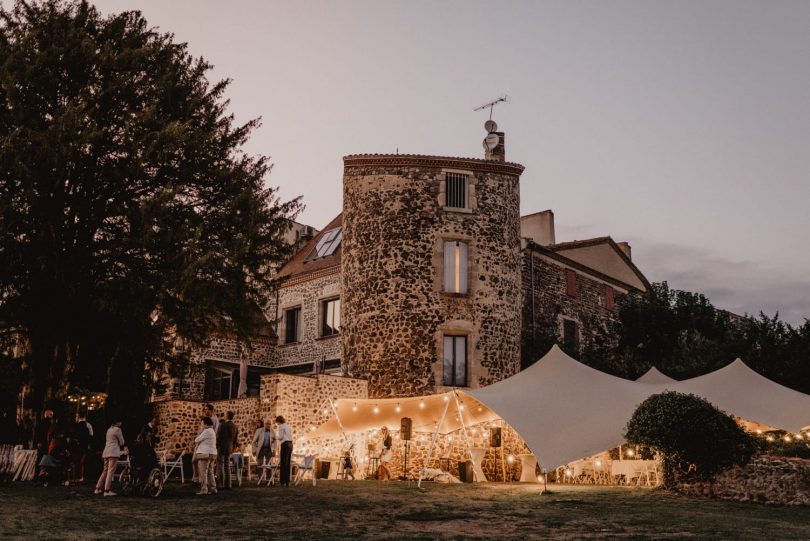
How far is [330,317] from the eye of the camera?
83.3ft

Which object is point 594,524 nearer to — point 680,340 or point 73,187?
point 73,187

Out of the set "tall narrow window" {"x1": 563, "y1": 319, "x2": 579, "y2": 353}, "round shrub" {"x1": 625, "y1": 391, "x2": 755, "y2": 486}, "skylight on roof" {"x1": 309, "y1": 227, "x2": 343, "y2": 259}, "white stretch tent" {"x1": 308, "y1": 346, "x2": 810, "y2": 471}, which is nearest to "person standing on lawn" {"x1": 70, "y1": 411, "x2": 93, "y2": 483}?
"white stretch tent" {"x1": 308, "y1": 346, "x2": 810, "y2": 471}

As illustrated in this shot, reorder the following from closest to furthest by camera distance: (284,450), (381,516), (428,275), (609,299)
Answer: (381,516) → (284,450) → (428,275) → (609,299)

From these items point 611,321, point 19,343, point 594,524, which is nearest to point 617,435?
point 594,524

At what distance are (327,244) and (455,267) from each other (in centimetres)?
715

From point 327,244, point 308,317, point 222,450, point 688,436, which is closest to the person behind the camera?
point 688,436

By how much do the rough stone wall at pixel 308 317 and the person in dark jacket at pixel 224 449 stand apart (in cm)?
1055

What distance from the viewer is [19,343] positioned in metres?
16.1

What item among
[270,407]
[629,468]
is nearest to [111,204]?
[270,407]

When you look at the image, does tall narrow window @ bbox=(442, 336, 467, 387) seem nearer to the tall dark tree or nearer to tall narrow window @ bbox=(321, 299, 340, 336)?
tall narrow window @ bbox=(321, 299, 340, 336)

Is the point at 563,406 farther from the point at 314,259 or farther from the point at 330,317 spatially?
the point at 314,259

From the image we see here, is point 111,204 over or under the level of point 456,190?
under

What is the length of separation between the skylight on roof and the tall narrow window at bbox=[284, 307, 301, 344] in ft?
6.82

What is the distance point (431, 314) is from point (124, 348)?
9.13 meters
